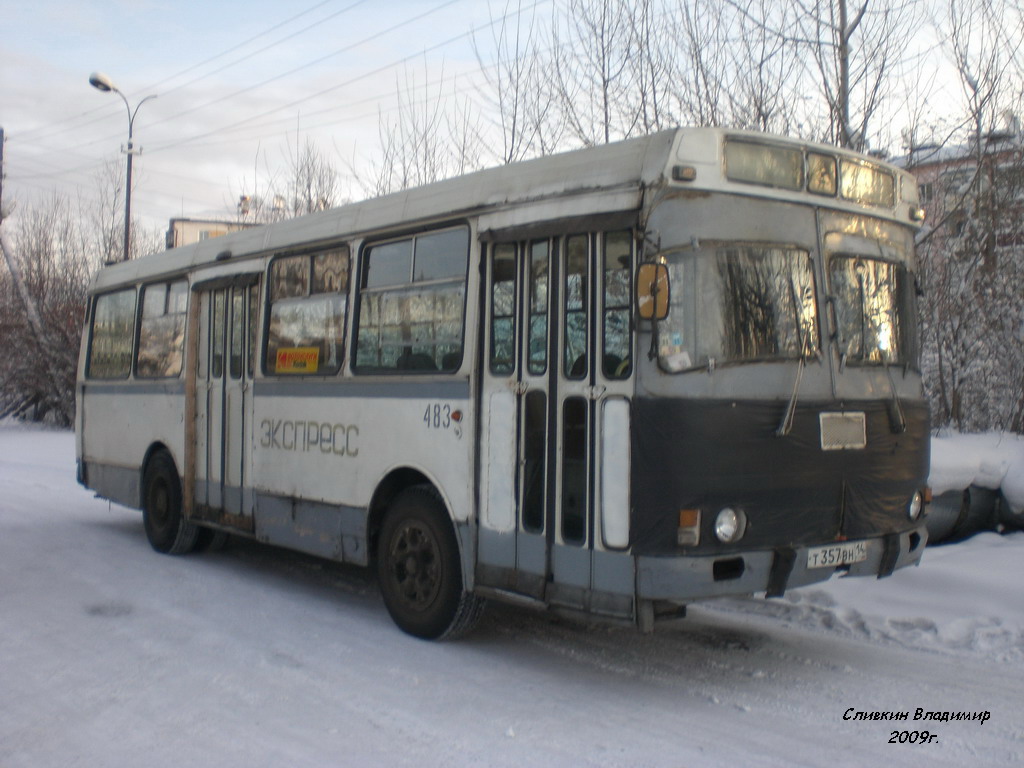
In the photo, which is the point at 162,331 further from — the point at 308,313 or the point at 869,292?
the point at 869,292

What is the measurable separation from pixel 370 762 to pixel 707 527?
2.11m

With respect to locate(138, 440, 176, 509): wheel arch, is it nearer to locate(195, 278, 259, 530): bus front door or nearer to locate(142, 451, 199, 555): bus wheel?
locate(142, 451, 199, 555): bus wheel

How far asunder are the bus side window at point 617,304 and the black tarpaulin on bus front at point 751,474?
0.28 metres

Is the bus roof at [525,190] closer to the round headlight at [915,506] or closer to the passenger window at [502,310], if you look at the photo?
the passenger window at [502,310]

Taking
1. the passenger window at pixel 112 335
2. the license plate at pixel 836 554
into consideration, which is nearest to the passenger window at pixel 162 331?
the passenger window at pixel 112 335

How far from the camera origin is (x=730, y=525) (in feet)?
18.2

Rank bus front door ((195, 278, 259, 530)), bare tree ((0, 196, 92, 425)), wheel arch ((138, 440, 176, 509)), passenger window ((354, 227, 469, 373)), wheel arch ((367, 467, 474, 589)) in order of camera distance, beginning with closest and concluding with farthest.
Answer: wheel arch ((367, 467, 474, 589)), passenger window ((354, 227, 469, 373)), bus front door ((195, 278, 259, 530)), wheel arch ((138, 440, 176, 509)), bare tree ((0, 196, 92, 425))

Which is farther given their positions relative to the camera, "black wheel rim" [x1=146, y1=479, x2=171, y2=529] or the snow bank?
"black wheel rim" [x1=146, y1=479, x2=171, y2=529]

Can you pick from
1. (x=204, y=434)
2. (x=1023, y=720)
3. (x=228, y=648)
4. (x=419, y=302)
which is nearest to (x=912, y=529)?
(x=1023, y=720)

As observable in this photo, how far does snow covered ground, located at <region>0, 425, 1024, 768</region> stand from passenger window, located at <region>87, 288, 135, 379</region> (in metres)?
3.03

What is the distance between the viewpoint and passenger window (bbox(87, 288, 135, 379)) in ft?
37.7

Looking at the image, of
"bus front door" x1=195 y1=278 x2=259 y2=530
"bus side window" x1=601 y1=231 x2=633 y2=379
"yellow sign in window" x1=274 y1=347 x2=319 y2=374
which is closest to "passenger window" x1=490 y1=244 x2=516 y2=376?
"bus side window" x1=601 y1=231 x2=633 y2=379

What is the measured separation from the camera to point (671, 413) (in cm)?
545

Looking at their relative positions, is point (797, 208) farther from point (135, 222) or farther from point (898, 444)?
point (135, 222)
